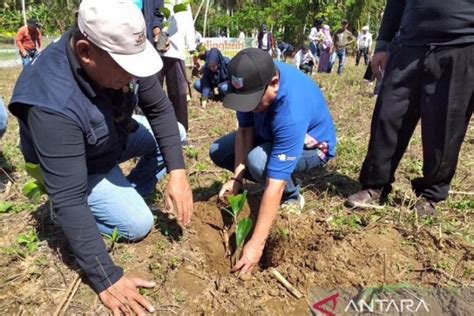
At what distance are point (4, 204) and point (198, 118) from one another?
295cm

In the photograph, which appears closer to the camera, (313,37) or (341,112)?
(341,112)

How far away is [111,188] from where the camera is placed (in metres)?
2.16

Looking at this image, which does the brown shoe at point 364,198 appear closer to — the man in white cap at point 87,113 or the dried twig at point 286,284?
the dried twig at point 286,284

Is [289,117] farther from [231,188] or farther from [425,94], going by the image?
[425,94]

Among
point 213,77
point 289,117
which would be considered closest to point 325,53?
point 213,77

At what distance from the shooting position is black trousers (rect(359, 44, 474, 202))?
2.22 meters

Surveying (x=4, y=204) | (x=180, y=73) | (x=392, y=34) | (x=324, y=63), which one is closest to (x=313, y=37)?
(x=324, y=63)

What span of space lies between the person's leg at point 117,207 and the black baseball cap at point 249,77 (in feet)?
2.44

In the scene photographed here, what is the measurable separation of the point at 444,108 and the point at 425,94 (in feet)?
0.42

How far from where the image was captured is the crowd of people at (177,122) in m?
1.62

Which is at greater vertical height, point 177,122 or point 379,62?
point 379,62

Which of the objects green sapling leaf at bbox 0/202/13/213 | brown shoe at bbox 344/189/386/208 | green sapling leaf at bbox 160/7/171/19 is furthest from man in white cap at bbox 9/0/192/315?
green sapling leaf at bbox 160/7/171/19

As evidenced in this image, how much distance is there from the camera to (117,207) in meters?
2.15

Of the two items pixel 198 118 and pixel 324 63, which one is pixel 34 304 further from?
pixel 324 63
